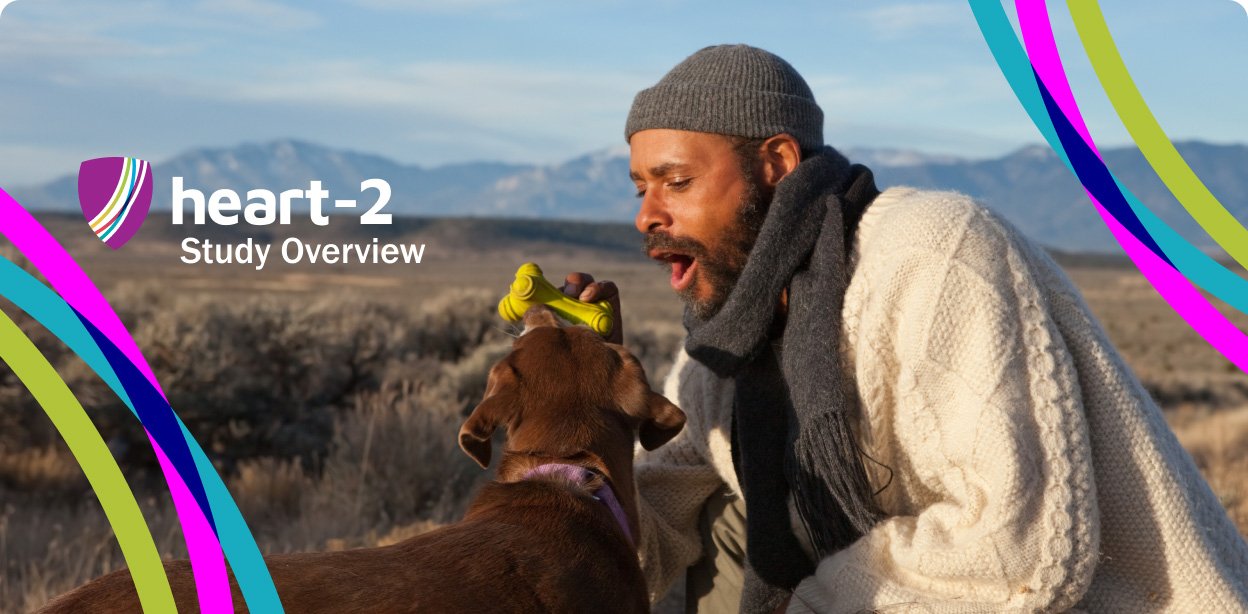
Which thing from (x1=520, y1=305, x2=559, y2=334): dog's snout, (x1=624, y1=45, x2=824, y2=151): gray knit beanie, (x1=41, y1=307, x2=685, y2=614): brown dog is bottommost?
(x1=41, y1=307, x2=685, y2=614): brown dog

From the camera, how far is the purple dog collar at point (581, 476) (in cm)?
370

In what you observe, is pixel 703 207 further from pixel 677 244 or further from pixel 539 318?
pixel 539 318

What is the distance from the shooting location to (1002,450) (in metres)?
3.21

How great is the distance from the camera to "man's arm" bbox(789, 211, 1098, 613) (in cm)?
323

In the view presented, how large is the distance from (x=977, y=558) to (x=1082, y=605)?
1.46ft

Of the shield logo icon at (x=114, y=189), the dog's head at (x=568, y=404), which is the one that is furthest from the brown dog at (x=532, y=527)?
the shield logo icon at (x=114, y=189)

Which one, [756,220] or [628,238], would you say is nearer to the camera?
[756,220]

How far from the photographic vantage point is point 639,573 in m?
3.73

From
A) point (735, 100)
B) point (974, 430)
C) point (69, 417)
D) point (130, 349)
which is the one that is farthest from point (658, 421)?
point (69, 417)

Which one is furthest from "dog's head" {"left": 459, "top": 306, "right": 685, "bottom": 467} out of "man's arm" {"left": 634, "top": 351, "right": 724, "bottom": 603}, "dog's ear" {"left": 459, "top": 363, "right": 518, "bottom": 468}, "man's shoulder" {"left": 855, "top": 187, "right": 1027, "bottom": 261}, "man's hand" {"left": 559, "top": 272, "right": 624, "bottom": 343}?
"man's shoulder" {"left": 855, "top": 187, "right": 1027, "bottom": 261}

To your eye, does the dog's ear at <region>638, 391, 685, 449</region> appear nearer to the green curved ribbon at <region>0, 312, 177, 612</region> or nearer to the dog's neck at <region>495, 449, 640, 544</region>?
the dog's neck at <region>495, 449, 640, 544</region>

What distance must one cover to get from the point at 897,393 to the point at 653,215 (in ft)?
3.96

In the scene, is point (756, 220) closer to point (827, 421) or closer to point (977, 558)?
point (827, 421)

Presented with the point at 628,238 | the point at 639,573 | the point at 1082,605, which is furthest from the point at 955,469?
the point at 628,238
